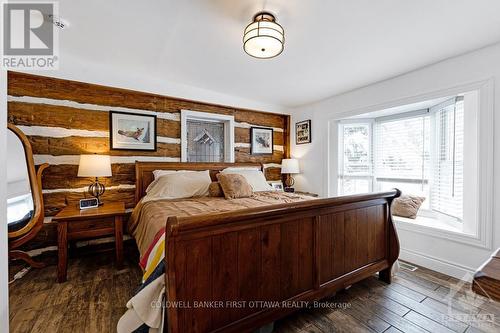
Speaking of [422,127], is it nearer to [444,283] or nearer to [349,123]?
[349,123]

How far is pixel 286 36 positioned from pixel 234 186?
5.85 feet

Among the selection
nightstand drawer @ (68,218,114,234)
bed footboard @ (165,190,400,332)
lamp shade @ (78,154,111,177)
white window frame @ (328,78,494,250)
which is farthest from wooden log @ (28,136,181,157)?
white window frame @ (328,78,494,250)

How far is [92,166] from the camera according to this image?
2.41 metres

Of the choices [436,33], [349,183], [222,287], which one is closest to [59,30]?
[222,287]

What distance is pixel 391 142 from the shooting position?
11.2 feet

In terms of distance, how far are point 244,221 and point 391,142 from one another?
3.26 meters

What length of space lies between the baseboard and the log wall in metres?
3.52

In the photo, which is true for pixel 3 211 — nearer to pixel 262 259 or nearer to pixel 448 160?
pixel 262 259

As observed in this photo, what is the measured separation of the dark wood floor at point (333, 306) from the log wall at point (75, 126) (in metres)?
0.91

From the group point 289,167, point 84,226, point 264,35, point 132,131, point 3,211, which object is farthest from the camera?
point 289,167

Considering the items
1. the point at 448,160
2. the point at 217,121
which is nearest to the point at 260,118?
the point at 217,121

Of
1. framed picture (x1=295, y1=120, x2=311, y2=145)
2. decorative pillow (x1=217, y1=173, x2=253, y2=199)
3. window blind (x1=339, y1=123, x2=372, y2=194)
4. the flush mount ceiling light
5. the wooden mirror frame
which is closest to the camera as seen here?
the flush mount ceiling light

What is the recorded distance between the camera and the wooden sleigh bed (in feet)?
3.71

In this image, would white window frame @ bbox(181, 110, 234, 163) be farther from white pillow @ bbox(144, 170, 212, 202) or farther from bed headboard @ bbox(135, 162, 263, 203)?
white pillow @ bbox(144, 170, 212, 202)
